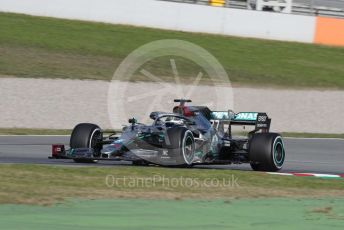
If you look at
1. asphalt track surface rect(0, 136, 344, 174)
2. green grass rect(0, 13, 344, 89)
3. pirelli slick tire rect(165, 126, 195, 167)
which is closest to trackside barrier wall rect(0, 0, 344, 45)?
green grass rect(0, 13, 344, 89)

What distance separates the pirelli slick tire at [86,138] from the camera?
14828 millimetres

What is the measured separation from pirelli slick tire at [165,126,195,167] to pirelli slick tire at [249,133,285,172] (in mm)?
1162

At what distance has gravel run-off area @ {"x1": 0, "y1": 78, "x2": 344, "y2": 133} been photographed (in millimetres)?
24516

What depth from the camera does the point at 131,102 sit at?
27.2m

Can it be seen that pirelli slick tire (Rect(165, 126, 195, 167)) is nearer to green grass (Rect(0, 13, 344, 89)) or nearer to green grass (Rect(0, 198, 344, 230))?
green grass (Rect(0, 198, 344, 230))

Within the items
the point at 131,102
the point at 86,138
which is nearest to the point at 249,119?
the point at 86,138

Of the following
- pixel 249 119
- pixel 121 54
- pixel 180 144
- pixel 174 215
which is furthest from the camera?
pixel 121 54

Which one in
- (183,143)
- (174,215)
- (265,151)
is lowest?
(174,215)

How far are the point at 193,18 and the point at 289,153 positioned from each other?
17.9m

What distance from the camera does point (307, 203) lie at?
11.2 metres

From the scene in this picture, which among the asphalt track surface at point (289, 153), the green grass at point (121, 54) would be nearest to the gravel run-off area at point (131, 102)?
the green grass at point (121, 54)

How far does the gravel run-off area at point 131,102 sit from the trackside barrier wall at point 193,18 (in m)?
5.20

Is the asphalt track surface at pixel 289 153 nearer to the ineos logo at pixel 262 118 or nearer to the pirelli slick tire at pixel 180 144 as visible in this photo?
the ineos logo at pixel 262 118

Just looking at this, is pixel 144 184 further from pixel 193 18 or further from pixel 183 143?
pixel 193 18
